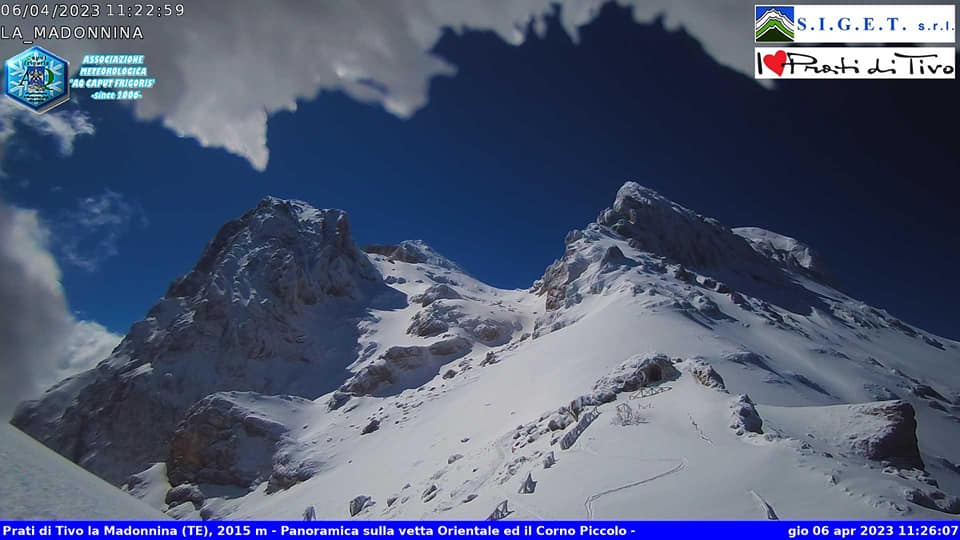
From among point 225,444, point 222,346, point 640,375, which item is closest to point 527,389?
point 640,375

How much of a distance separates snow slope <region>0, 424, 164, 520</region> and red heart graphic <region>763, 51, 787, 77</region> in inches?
836

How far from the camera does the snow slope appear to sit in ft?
21.9

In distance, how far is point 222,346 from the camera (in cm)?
8844

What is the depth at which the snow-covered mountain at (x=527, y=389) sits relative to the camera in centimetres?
1495

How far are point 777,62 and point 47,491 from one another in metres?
22.3

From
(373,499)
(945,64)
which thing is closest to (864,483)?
(945,64)

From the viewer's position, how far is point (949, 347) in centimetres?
8181

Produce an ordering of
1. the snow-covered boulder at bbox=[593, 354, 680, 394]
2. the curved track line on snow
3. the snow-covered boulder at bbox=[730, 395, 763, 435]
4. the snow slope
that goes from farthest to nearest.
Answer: the snow-covered boulder at bbox=[593, 354, 680, 394] < the snow-covered boulder at bbox=[730, 395, 763, 435] < the curved track line on snow < the snow slope

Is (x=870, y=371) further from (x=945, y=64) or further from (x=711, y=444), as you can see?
(x=711, y=444)

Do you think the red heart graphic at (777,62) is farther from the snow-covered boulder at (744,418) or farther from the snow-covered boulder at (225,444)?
the snow-covered boulder at (225,444)

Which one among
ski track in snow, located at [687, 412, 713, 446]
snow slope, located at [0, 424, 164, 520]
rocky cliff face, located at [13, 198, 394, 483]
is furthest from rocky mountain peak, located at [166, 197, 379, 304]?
snow slope, located at [0, 424, 164, 520]

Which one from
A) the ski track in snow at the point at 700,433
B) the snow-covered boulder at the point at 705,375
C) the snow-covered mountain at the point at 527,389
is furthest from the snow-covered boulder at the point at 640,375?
the ski track in snow at the point at 700,433

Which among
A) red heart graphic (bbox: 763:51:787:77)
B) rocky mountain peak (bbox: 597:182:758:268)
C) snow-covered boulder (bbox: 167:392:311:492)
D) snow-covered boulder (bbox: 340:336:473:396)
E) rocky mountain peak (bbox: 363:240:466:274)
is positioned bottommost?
snow-covered boulder (bbox: 167:392:311:492)

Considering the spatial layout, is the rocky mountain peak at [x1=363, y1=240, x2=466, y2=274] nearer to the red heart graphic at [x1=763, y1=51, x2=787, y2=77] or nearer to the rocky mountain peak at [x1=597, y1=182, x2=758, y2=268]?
the rocky mountain peak at [x1=597, y1=182, x2=758, y2=268]
